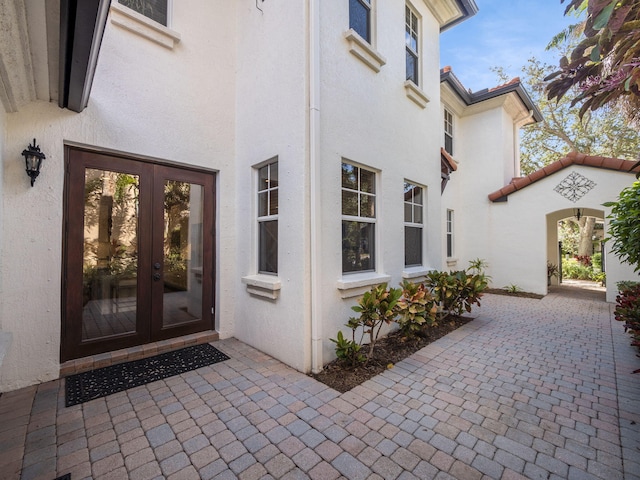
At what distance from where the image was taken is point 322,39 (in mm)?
3832

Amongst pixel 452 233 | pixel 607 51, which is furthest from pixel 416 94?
pixel 452 233

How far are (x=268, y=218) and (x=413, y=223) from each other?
3.21 meters

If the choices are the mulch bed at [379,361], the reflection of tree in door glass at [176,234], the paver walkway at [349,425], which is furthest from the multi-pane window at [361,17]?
the paver walkway at [349,425]

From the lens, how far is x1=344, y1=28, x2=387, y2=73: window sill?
4.18 meters

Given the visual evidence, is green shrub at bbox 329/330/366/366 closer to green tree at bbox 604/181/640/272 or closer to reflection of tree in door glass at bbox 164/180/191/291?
reflection of tree in door glass at bbox 164/180/191/291

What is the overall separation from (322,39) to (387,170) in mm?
2250

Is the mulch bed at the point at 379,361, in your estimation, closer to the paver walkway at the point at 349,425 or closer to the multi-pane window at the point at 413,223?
the paver walkway at the point at 349,425

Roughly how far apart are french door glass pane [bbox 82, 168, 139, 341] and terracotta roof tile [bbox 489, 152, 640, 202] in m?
10.2

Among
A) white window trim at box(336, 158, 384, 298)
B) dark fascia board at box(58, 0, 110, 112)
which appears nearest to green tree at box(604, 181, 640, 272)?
white window trim at box(336, 158, 384, 298)

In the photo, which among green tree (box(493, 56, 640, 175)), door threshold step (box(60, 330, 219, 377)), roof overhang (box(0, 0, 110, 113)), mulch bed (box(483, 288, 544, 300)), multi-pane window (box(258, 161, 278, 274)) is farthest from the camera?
green tree (box(493, 56, 640, 175))

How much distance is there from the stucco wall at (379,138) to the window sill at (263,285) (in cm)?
70

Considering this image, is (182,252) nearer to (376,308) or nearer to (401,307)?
(376,308)

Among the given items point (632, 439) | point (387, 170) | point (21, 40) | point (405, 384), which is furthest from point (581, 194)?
point (21, 40)

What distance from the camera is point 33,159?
10.6 feet
